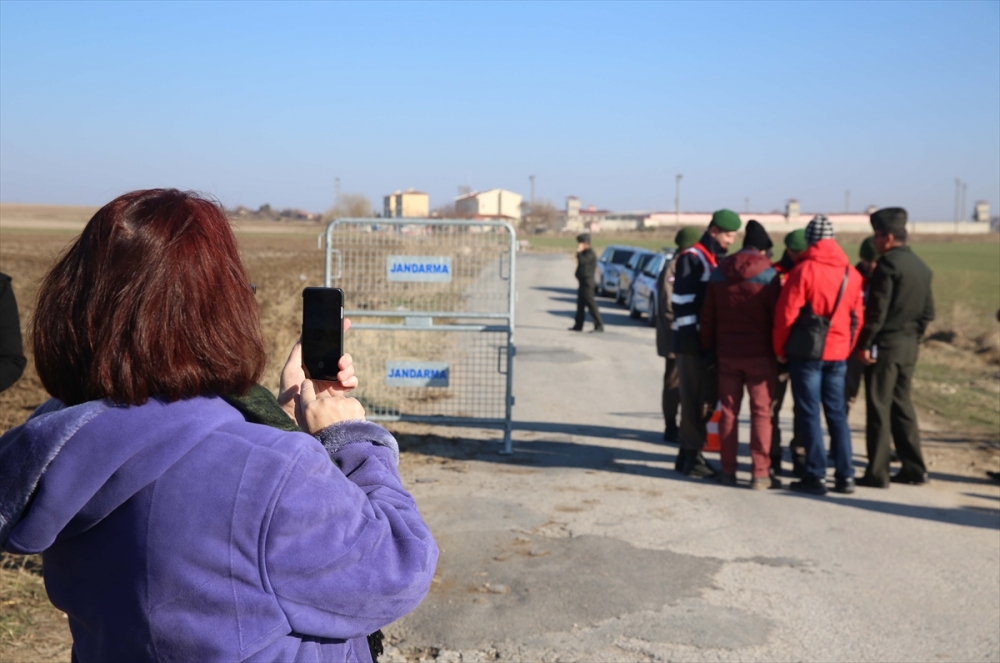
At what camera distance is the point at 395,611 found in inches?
71.8

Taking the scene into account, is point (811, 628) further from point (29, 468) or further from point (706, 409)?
point (29, 468)

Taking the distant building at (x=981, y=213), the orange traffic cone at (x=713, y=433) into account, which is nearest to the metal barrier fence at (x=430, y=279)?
the orange traffic cone at (x=713, y=433)

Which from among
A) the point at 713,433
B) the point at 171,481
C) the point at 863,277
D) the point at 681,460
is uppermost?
the point at 863,277

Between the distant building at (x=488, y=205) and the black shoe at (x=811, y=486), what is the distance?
40.7 feet

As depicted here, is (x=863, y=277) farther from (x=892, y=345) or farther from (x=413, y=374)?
(x=413, y=374)

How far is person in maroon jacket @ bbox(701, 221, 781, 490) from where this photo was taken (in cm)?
773

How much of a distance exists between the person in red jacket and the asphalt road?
30cm

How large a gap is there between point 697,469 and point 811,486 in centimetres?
97

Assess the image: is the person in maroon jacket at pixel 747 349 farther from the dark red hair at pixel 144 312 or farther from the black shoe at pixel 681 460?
the dark red hair at pixel 144 312

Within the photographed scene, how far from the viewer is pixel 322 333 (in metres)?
2.19


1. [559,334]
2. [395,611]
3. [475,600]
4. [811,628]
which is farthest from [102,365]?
[559,334]

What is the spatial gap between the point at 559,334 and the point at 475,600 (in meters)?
13.5

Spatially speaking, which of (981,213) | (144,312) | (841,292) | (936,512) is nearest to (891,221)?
(841,292)

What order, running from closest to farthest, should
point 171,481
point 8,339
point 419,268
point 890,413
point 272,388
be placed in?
point 171,481 → point 8,339 → point 890,413 → point 419,268 → point 272,388
